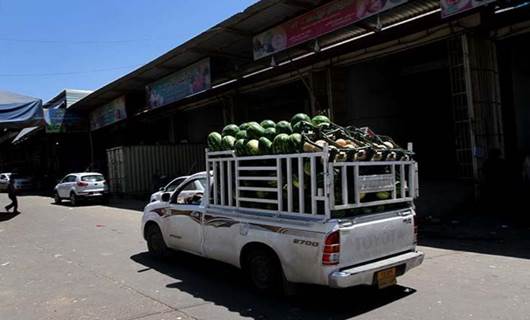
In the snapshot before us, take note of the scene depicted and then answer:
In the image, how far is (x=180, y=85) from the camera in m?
21.8

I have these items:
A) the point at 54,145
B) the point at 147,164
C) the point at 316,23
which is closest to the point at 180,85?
the point at 147,164

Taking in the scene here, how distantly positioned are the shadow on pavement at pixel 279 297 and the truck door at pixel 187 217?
492mm

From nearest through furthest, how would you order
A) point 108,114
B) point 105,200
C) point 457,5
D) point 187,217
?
point 187,217 < point 457,5 < point 105,200 < point 108,114

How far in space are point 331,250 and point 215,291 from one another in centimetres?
203

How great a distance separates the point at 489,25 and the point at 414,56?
5815mm

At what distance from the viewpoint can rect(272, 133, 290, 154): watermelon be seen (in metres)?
5.95

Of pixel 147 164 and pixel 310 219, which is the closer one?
pixel 310 219

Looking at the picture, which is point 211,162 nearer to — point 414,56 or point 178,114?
point 414,56

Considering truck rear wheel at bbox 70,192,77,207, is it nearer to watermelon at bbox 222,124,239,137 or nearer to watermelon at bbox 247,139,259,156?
watermelon at bbox 222,124,239,137

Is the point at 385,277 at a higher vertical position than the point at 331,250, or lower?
lower

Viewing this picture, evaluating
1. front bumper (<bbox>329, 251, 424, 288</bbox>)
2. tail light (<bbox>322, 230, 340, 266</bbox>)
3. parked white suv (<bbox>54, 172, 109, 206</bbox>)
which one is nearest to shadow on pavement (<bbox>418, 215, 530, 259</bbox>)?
front bumper (<bbox>329, 251, 424, 288</bbox>)

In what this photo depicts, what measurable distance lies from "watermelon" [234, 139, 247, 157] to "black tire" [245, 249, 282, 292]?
131 cm

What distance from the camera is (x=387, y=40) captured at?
1388 cm

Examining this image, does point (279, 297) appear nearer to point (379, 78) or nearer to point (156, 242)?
point (156, 242)
